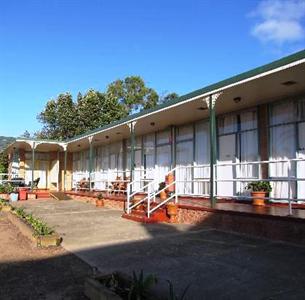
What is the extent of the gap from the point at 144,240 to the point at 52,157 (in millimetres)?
24001

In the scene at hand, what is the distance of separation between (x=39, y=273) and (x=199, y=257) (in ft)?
9.13

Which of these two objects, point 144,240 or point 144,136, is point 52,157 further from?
point 144,240

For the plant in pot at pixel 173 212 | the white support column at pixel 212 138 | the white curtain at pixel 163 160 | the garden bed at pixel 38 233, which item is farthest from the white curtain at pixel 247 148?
the garden bed at pixel 38 233

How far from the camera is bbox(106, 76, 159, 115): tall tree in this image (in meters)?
53.2

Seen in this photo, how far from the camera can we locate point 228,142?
14.2m

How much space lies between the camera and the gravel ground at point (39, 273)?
5.65 meters

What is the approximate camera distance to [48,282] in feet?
20.2

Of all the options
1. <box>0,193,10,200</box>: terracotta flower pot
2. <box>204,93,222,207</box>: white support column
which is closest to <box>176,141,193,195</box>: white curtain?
<box>204,93,222,207</box>: white support column

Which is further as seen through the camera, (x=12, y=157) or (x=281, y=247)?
(x=12, y=157)

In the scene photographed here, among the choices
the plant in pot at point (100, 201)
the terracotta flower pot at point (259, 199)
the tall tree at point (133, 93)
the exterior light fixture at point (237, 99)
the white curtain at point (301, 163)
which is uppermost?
the tall tree at point (133, 93)

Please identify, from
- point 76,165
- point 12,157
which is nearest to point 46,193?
point 76,165

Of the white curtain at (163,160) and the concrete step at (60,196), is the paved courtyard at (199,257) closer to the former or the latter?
the white curtain at (163,160)

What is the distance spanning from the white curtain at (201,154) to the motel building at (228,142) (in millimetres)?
37

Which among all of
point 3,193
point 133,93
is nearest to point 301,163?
point 3,193
